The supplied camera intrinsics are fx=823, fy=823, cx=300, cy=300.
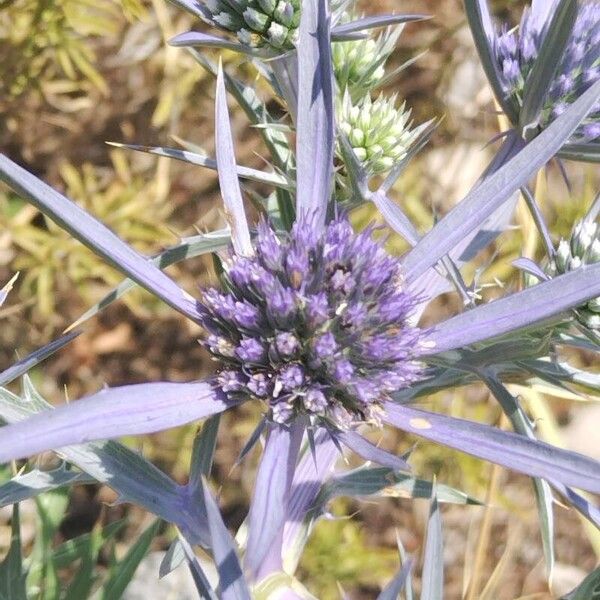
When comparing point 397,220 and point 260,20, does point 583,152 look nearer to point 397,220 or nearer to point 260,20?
point 397,220

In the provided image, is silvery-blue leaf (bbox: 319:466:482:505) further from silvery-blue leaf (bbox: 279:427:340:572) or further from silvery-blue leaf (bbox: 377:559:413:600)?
silvery-blue leaf (bbox: 377:559:413:600)

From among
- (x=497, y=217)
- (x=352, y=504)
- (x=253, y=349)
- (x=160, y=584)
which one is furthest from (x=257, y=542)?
(x=352, y=504)

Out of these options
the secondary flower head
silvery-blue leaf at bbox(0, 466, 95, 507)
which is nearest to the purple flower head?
the secondary flower head

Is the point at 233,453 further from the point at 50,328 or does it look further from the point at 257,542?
the point at 257,542

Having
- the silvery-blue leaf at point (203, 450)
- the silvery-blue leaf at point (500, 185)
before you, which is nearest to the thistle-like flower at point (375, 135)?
the silvery-blue leaf at point (500, 185)

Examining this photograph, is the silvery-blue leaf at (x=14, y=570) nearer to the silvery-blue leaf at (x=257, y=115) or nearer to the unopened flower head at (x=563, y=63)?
the silvery-blue leaf at (x=257, y=115)

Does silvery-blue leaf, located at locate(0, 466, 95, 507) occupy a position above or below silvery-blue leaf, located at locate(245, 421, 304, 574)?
below

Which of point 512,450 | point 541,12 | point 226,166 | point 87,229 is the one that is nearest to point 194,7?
point 226,166
